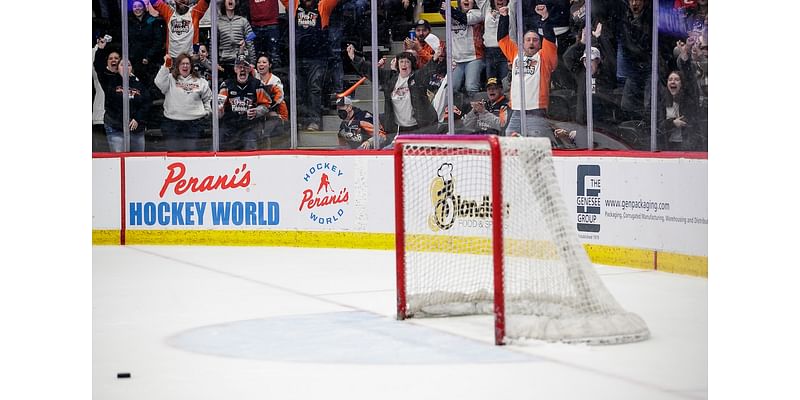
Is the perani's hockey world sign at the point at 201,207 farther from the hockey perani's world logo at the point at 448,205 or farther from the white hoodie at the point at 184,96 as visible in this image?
the hockey perani's world logo at the point at 448,205

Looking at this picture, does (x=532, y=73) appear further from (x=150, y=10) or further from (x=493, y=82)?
(x=150, y=10)

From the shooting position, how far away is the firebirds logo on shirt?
36.2 feet

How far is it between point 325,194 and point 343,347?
17.9 ft

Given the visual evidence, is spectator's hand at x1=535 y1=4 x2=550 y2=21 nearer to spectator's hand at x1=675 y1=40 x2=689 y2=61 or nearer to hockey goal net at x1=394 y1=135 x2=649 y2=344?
spectator's hand at x1=675 y1=40 x2=689 y2=61

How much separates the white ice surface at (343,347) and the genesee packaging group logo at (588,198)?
0.73 m

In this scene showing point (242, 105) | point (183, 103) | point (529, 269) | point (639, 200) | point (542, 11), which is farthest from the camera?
point (183, 103)

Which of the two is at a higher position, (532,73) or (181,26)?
(181,26)

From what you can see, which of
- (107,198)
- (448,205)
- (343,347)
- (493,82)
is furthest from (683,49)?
Result: (107,198)

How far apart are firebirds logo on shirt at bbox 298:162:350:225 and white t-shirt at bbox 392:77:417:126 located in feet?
3.44

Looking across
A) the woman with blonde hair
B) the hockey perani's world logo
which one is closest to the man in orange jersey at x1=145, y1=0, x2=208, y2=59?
the woman with blonde hair

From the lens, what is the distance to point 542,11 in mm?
11016

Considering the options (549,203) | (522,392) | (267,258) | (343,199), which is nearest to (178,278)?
(267,258)

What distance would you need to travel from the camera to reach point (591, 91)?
10.4 m

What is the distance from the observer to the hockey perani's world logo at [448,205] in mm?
8797
